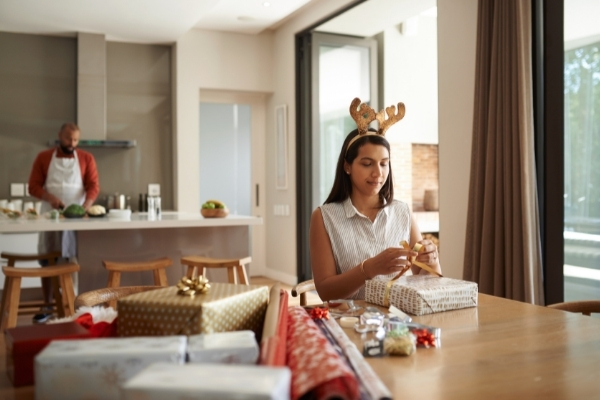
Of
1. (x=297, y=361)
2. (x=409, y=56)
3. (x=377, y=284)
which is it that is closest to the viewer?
(x=297, y=361)

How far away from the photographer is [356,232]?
215 cm

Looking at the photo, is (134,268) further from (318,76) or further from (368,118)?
(318,76)

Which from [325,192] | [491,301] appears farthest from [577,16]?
[325,192]

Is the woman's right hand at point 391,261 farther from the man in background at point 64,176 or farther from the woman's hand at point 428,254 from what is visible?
the man in background at point 64,176

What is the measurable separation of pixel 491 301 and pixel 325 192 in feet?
16.0

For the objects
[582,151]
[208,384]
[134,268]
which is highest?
[582,151]

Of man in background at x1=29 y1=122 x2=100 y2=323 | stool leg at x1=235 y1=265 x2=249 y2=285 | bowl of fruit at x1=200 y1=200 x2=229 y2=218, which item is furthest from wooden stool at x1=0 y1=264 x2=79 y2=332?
man in background at x1=29 y1=122 x2=100 y2=323

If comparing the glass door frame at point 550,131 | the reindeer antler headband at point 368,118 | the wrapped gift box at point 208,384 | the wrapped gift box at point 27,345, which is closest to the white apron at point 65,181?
the reindeer antler headband at point 368,118

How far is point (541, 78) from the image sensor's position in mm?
3473

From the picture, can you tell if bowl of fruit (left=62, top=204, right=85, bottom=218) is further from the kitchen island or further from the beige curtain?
the beige curtain

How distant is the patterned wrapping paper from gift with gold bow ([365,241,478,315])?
59 cm

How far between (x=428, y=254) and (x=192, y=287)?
96 centimetres

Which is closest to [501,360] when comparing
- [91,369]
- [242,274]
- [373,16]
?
[91,369]

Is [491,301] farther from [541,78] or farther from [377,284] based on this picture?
[541,78]
